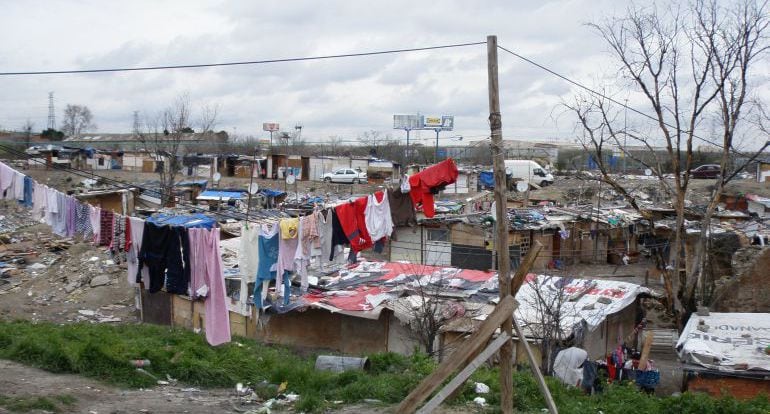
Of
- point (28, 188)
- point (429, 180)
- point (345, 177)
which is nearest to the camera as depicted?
point (429, 180)

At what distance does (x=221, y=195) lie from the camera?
32.1 meters

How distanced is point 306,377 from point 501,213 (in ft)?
13.1

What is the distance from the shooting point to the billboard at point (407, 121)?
6712 cm

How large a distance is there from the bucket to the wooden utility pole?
11.9 ft

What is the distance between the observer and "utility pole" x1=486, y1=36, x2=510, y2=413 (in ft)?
18.3

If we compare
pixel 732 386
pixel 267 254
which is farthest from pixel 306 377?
pixel 732 386

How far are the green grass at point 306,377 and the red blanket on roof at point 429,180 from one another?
2154 mm

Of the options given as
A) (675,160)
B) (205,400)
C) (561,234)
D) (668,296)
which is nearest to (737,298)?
(668,296)

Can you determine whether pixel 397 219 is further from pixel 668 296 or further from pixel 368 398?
pixel 668 296

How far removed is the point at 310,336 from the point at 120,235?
6.23 metres

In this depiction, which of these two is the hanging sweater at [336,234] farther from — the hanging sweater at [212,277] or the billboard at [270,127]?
the billboard at [270,127]

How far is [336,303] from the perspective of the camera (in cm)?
1536

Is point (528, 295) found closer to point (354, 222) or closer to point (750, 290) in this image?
point (750, 290)

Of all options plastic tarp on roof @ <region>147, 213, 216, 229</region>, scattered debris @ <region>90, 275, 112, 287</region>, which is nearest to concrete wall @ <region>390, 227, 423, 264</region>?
plastic tarp on roof @ <region>147, 213, 216, 229</region>
